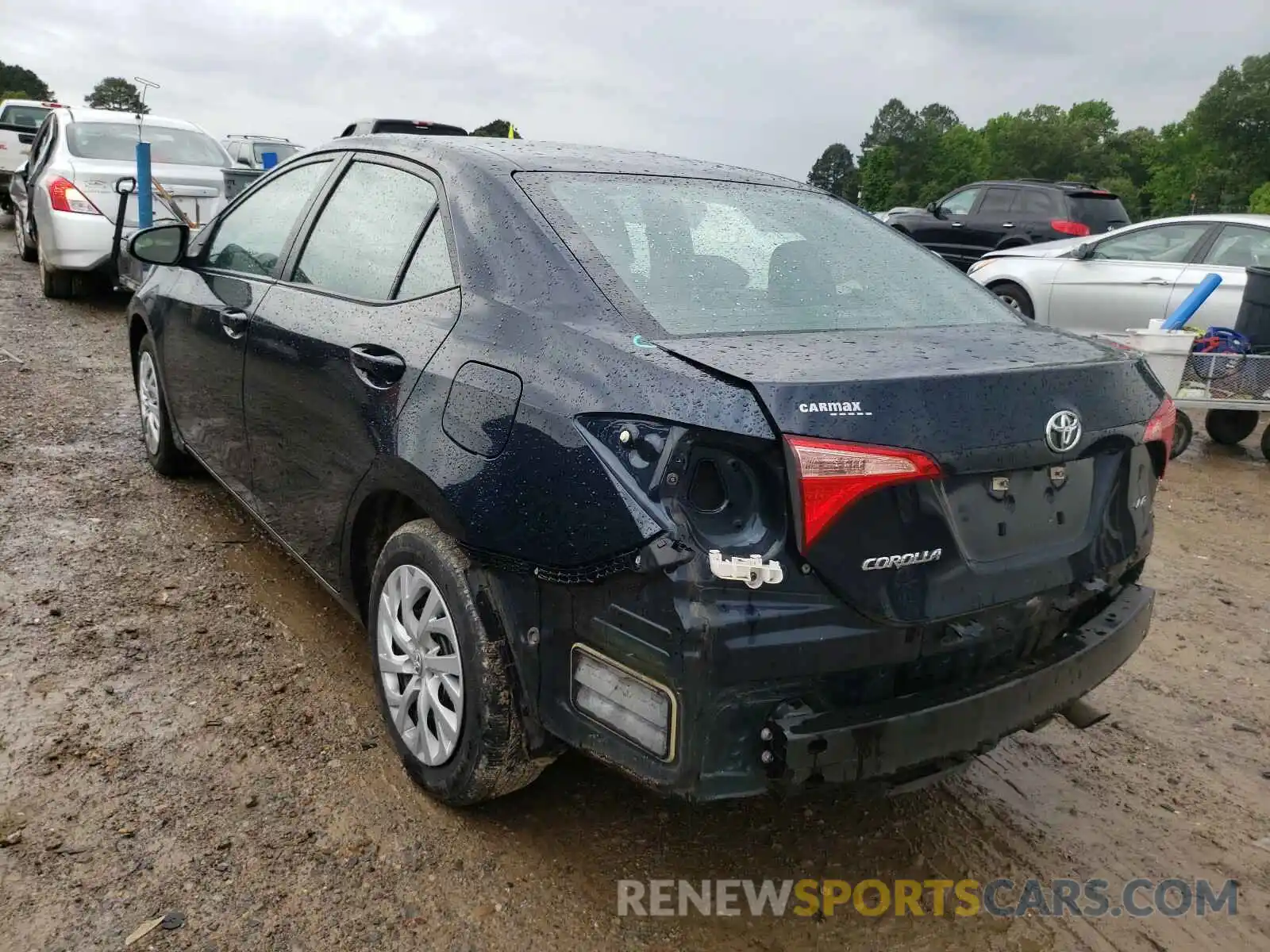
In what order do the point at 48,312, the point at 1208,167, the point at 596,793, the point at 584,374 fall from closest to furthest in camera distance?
the point at 584,374
the point at 596,793
the point at 48,312
the point at 1208,167

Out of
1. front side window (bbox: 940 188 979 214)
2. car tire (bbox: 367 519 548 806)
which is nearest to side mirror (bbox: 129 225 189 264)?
car tire (bbox: 367 519 548 806)

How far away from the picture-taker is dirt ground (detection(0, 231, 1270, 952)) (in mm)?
2314

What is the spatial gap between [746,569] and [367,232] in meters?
1.86

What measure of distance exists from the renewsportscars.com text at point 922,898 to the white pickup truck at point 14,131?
16.5 m

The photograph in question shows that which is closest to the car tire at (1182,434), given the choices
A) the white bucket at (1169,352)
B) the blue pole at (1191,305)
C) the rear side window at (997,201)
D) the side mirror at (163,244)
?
the white bucket at (1169,352)

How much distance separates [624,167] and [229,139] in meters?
21.5

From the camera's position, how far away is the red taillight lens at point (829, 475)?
193 cm

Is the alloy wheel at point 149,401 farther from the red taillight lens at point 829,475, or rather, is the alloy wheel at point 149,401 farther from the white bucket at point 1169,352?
the white bucket at point 1169,352

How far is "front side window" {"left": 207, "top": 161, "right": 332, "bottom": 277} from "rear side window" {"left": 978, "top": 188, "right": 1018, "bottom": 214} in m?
11.8

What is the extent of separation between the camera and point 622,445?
2.04 meters

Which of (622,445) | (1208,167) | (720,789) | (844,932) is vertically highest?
(1208,167)

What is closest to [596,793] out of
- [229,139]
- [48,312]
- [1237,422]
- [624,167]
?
[624,167]

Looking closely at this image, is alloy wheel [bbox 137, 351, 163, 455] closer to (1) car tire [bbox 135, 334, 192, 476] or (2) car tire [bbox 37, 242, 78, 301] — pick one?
(1) car tire [bbox 135, 334, 192, 476]

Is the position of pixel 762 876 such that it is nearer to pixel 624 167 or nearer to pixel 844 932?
pixel 844 932
